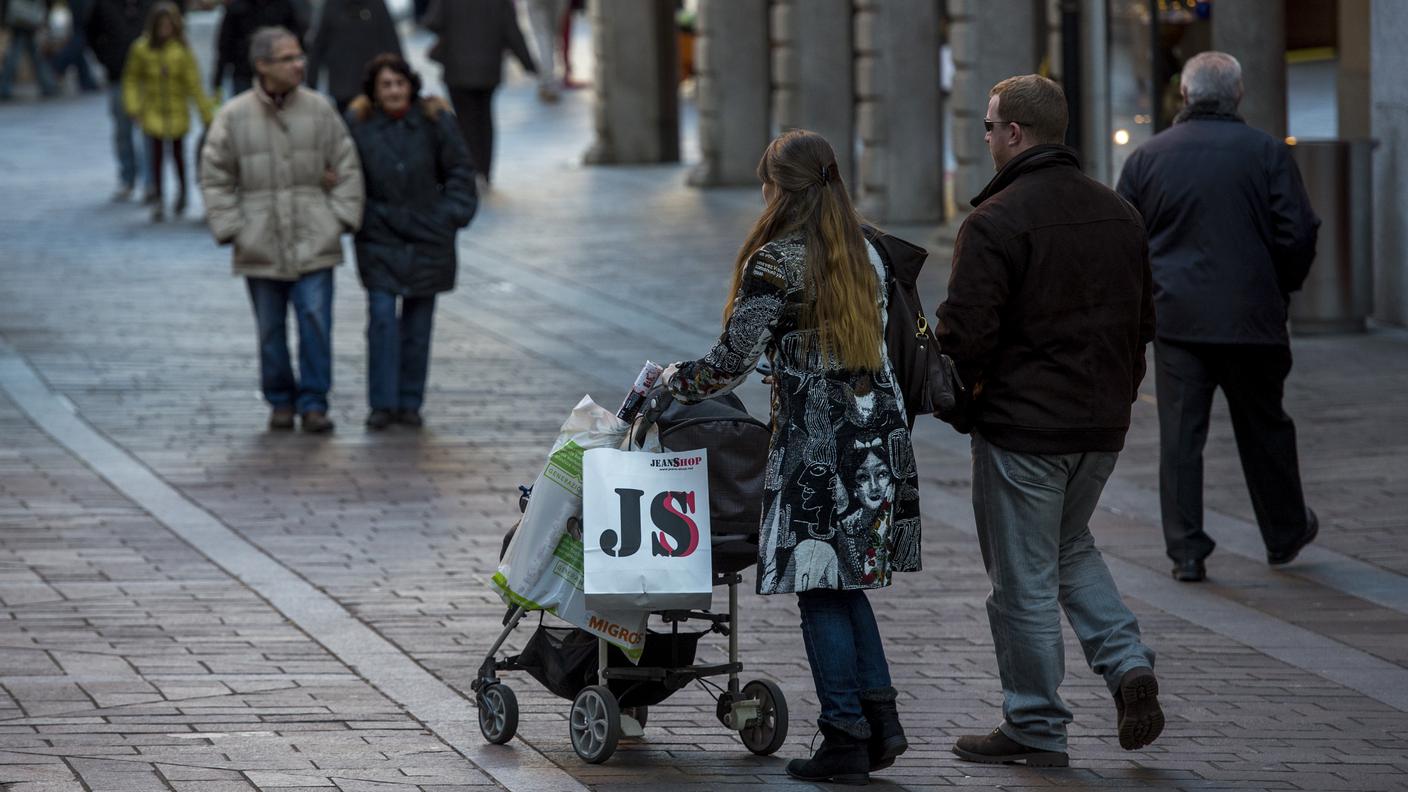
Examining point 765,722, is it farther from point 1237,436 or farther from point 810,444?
point 1237,436

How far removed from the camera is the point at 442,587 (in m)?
7.57

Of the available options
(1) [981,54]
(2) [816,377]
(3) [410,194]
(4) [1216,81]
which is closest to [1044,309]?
(2) [816,377]

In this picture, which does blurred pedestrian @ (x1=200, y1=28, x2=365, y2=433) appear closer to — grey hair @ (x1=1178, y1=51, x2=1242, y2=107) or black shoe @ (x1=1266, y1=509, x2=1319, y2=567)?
grey hair @ (x1=1178, y1=51, x2=1242, y2=107)

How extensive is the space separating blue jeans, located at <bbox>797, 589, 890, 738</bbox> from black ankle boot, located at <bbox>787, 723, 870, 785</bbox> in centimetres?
2

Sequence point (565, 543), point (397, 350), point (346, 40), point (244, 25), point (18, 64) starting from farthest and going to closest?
point (18, 64)
point (346, 40)
point (244, 25)
point (397, 350)
point (565, 543)

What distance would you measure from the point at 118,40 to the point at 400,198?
10.2 m

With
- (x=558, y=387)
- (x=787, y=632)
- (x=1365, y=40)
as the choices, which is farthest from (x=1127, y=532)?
(x=1365, y=40)

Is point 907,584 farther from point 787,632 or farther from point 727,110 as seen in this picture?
point 727,110

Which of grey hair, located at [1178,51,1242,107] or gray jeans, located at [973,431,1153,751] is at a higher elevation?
grey hair, located at [1178,51,1242,107]

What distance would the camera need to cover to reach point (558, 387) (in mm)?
11609

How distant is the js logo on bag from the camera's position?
5352 millimetres

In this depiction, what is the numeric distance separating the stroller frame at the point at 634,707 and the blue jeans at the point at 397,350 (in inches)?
199

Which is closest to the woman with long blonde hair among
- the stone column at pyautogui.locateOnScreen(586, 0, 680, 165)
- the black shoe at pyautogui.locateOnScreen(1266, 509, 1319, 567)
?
the black shoe at pyautogui.locateOnScreen(1266, 509, 1319, 567)

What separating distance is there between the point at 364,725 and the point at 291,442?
4.66 meters
